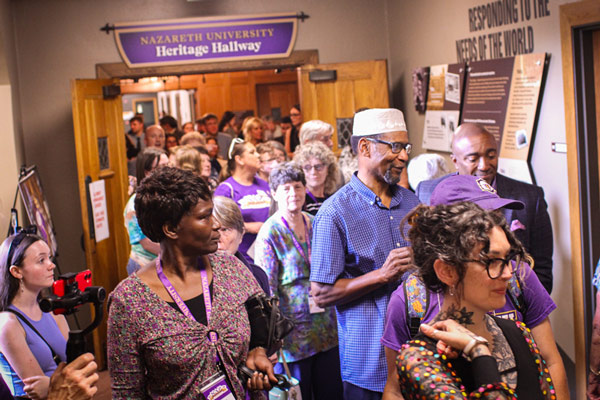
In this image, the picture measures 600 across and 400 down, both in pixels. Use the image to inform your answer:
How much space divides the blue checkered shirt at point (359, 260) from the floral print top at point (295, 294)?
80 cm

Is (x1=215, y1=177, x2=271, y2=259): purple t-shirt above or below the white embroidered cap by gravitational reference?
below

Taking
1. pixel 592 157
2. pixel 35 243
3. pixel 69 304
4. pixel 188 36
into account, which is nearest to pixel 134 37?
pixel 188 36

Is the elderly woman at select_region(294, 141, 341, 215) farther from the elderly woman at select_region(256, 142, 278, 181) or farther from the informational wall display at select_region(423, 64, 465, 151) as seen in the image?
the informational wall display at select_region(423, 64, 465, 151)

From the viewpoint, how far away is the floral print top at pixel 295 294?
383 cm

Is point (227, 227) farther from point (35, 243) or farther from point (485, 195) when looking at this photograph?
point (485, 195)

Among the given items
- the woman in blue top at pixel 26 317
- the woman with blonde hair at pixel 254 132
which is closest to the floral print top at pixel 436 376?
the woman in blue top at pixel 26 317

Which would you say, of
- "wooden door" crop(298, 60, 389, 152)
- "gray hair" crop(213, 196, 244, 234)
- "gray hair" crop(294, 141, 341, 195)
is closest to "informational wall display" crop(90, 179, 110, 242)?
"wooden door" crop(298, 60, 389, 152)

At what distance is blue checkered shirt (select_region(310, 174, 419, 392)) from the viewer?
292cm

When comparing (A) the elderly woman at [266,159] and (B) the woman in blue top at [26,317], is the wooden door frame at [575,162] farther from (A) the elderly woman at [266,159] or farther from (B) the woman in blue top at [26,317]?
(B) the woman in blue top at [26,317]

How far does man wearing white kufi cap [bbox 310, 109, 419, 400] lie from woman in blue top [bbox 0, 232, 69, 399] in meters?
1.43

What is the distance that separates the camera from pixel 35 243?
3.71m

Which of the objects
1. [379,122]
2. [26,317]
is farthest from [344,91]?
[26,317]

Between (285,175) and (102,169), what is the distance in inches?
136

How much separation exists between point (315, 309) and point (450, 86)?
3215mm
